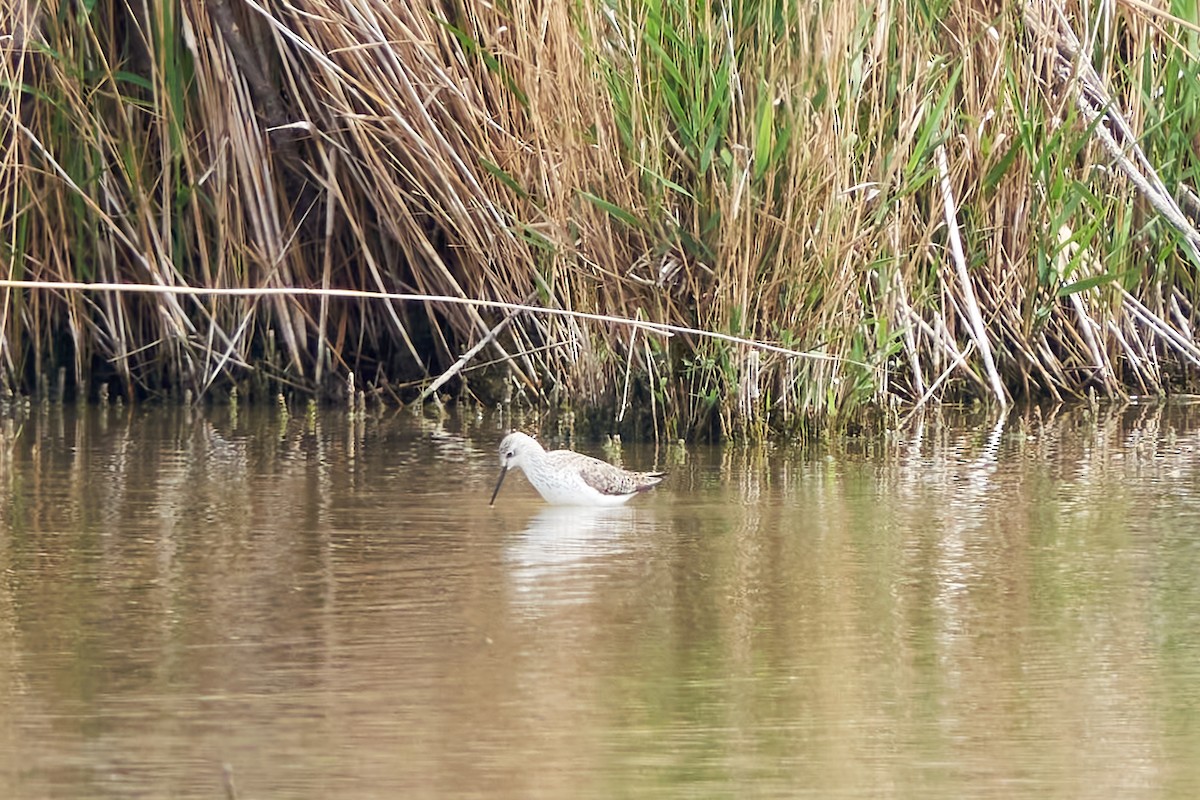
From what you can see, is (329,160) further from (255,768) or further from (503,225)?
(255,768)

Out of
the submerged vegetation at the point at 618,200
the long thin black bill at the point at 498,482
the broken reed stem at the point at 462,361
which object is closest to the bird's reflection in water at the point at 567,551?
the long thin black bill at the point at 498,482

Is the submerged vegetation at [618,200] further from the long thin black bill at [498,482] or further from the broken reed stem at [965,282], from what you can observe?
the long thin black bill at [498,482]

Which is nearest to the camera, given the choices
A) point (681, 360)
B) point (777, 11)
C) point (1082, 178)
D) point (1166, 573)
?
point (1166, 573)

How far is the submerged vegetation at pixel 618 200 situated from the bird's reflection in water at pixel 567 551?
25.8 inches

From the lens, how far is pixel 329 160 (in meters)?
8.59

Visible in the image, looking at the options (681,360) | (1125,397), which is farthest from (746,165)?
(1125,397)

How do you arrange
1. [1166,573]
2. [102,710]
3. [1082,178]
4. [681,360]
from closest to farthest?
1. [102,710]
2. [1166,573]
3. [681,360]
4. [1082,178]

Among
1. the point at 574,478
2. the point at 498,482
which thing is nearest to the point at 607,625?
the point at 574,478

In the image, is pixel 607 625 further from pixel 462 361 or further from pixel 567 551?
pixel 462 361

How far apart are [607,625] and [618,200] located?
266 cm

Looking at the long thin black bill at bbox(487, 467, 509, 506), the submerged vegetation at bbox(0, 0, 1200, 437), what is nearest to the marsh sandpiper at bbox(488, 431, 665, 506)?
the long thin black bill at bbox(487, 467, 509, 506)

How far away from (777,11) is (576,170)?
0.83m

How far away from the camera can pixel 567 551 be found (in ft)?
18.4

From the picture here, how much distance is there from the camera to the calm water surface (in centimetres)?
350
